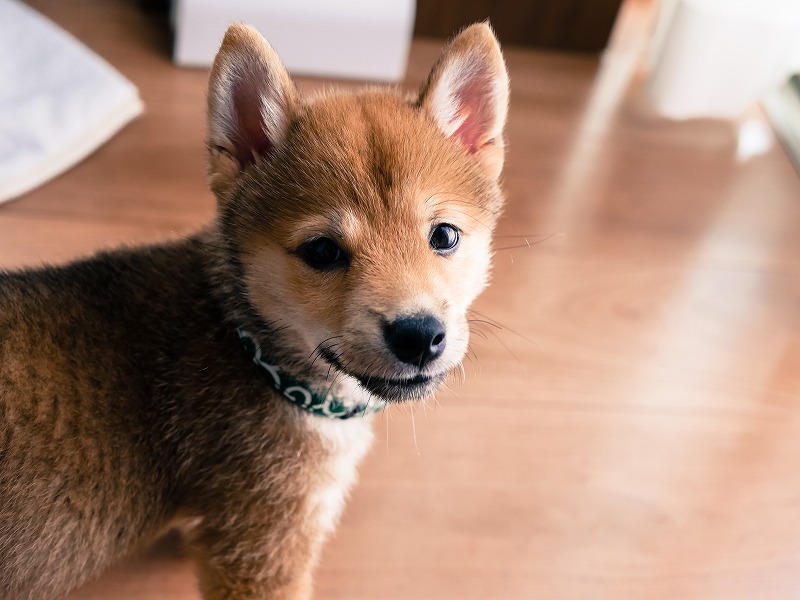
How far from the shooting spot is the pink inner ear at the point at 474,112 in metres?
1.17

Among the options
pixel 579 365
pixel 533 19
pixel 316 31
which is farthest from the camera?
pixel 533 19

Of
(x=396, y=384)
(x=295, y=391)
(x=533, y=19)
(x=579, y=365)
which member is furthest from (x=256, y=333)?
(x=533, y=19)

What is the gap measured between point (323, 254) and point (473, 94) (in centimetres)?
33

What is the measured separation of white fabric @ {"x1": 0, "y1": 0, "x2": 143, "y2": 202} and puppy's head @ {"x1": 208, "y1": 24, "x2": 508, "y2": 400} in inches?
32.0

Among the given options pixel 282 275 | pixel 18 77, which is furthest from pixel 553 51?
pixel 282 275

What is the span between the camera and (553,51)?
2408 millimetres

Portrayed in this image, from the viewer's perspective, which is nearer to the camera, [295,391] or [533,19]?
[295,391]

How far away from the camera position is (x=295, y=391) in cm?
115

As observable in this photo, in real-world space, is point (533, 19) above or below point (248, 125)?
below

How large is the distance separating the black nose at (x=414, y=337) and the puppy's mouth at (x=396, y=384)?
5 centimetres

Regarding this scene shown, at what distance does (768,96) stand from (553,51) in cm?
61

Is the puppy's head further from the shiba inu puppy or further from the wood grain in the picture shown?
the wood grain

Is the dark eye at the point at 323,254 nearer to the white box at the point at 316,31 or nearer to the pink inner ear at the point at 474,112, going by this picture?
the pink inner ear at the point at 474,112

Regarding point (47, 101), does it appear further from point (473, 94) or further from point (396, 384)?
point (396, 384)
